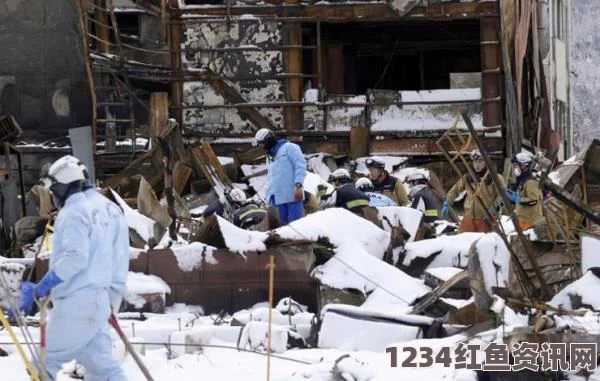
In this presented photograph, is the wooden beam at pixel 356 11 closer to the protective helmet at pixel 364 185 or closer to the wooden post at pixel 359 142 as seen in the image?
the wooden post at pixel 359 142

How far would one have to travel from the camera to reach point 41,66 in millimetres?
27953

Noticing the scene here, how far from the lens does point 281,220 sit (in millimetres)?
16094

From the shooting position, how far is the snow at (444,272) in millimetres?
13453

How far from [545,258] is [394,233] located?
9.39 ft

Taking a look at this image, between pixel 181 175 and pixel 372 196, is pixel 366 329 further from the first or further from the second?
pixel 181 175

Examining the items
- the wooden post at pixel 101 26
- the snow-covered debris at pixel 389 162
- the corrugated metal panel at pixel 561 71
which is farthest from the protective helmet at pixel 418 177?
the corrugated metal panel at pixel 561 71

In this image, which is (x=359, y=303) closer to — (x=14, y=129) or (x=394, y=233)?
(x=394, y=233)

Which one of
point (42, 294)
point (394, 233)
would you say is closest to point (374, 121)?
point (394, 233)

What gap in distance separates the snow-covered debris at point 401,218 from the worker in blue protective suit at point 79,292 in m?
6.82

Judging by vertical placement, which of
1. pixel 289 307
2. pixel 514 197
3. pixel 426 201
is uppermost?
pixel 514 197

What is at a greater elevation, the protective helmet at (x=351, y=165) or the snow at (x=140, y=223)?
the snow at (x=140, y=223)

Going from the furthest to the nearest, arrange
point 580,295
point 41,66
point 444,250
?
point 41,66 < point 444,250 < point 580,295

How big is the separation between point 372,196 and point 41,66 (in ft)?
42.7

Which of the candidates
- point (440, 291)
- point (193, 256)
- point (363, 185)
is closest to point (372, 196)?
point (363, 185)
